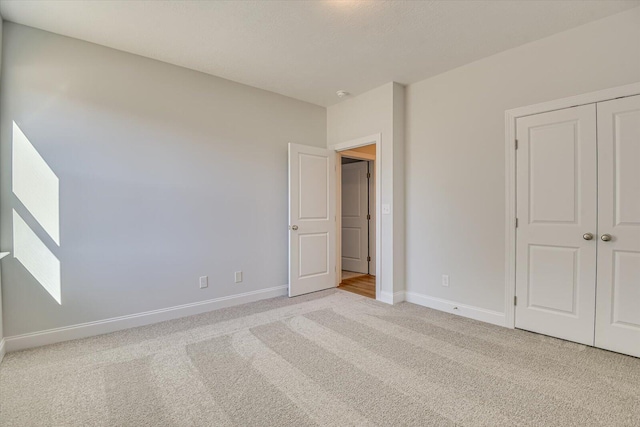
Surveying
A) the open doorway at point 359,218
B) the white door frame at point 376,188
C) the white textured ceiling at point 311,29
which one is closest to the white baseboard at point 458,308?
the white door frame at point 376,188

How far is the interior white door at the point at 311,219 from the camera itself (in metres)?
3.99

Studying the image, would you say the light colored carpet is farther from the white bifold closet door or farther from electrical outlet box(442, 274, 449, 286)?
electrical outlet box(442, 274, 449, 286)

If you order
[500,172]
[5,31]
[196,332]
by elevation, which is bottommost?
[196,332]

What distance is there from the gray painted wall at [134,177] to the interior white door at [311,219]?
29 centimetres

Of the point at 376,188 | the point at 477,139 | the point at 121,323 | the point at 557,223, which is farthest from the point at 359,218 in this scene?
the point at 121,323

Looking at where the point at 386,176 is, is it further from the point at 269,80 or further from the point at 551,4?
the point at 551,4

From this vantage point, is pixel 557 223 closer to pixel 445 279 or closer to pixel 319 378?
pixel 445 279

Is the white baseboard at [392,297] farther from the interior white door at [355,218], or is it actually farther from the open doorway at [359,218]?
the interior white door at [355,218]

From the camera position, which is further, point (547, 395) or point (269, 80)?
point (269, 80)

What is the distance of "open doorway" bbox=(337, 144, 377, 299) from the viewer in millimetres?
5441

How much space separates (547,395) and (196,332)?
2.74 meters

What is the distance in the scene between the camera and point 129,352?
2424 millimetres

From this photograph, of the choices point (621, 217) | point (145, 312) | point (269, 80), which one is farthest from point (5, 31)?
point (621, 217)

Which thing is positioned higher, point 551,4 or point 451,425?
point 551,4
